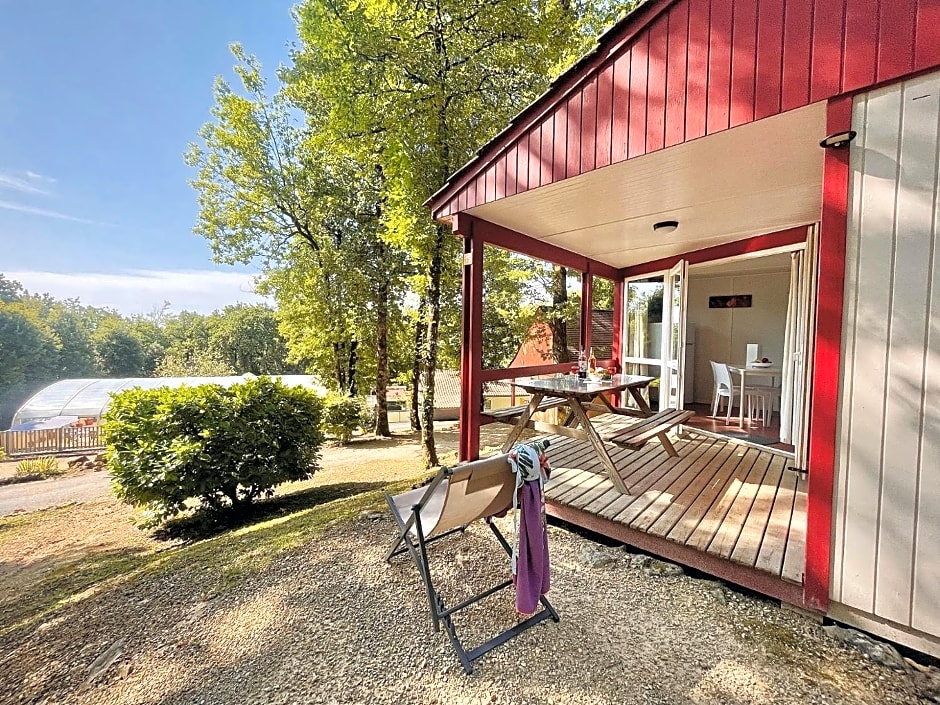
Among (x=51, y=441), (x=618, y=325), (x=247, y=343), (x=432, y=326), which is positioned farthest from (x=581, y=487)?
(x=247, y=343)

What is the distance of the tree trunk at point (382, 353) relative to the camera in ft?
38.3

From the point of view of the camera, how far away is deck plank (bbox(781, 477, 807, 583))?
2.04 metres

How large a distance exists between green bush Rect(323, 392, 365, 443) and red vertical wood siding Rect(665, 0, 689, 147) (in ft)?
32.8

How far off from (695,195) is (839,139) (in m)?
1.48

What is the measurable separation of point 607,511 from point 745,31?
2.95m

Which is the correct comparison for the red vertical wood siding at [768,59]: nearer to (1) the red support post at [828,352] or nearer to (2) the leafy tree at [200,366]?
(1) the red support post at [828,352]

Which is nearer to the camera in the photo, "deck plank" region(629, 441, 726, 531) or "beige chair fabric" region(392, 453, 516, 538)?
"beige chair fabric" region(392, 453, 516, 538)

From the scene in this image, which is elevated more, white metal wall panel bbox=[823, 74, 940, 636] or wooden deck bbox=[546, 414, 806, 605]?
white metal wall panel bbox=[823, 74, 940, 636]

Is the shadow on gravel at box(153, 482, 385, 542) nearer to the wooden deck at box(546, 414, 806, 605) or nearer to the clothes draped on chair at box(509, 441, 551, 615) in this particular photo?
the wooden deck at box(546, 414, 806, 605)

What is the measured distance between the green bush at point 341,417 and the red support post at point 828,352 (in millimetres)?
10278

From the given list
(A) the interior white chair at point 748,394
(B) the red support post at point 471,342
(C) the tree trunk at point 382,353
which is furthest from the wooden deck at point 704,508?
(C) the tree trunk at point 382,353

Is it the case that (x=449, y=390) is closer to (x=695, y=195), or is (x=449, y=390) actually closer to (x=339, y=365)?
(x=339, y=365)

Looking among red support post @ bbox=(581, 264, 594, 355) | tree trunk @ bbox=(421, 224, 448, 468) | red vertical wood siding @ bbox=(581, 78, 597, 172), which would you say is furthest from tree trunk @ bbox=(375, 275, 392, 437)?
red vertical wood siding @ bbox=(581, 78, 597, 172)

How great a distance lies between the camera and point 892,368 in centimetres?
175
